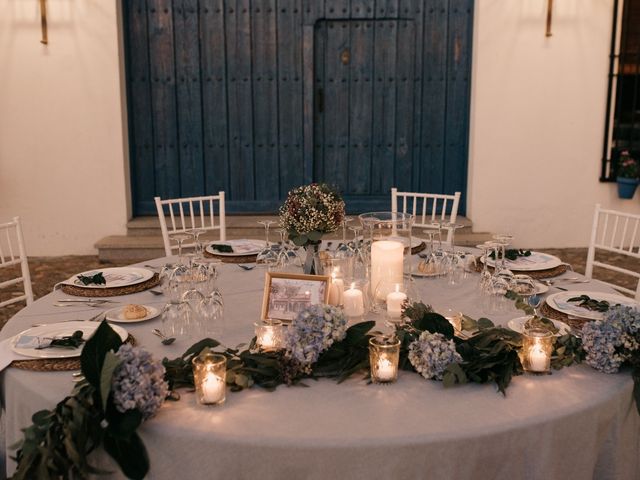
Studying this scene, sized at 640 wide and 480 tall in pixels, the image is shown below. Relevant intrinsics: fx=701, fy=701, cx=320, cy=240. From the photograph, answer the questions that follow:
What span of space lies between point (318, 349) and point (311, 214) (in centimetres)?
69

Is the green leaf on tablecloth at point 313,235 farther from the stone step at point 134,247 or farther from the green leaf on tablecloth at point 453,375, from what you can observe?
the stone step at point 134,247

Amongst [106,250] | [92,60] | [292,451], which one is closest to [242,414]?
[292,451]

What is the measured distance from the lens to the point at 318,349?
1.61 m

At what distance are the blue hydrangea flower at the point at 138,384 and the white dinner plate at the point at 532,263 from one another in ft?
4.64

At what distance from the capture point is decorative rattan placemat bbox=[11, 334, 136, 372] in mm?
1688

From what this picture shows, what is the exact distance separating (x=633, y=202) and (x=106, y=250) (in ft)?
13.6

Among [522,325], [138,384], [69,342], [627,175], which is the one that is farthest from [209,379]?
[627,175]

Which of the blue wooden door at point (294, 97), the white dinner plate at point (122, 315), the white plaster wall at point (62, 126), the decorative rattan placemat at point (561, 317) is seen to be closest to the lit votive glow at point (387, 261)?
the decorative rattan placemat at point (561, 317)

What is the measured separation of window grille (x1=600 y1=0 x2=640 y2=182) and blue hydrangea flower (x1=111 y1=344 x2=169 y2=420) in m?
4.94

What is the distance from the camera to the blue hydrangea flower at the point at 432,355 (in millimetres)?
1593

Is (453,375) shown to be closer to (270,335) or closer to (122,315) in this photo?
(270,335)

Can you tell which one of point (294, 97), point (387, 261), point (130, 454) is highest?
point (294, 97)

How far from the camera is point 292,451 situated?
1.37 meters

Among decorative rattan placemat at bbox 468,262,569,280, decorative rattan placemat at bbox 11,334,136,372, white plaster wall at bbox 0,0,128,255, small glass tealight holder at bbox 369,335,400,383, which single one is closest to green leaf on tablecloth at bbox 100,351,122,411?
decorative rattan placemat at bbox 11,334,136,372
